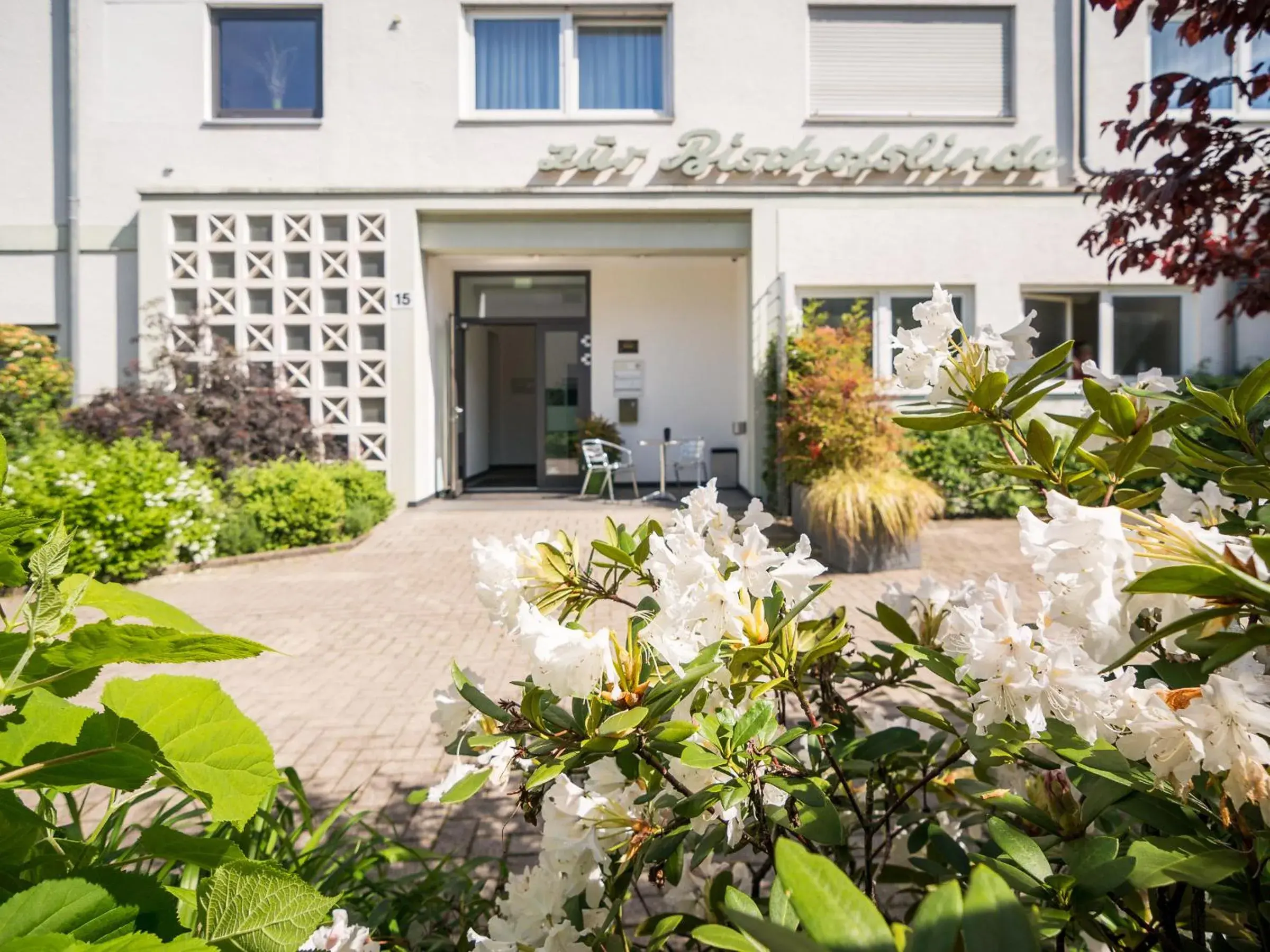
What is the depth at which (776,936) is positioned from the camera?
46cm

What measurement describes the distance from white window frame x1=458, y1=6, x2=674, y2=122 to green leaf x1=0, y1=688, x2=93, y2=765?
10753 millimetres

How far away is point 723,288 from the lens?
12.3 m

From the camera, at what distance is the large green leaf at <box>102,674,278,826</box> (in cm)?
67

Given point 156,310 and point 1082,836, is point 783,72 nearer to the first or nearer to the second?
point 156,310

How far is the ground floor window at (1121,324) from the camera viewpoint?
10484mm

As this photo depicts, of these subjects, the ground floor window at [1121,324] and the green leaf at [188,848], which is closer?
the green leaf at [188,848]

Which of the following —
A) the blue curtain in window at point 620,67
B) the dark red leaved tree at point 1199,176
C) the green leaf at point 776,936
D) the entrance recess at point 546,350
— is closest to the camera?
the green leaf at point 776,936

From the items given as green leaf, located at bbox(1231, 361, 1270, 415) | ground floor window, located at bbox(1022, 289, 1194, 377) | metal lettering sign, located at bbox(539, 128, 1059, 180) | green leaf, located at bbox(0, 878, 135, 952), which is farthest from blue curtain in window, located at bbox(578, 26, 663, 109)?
green leaf, located at bbox(0, 878, 135, 952)

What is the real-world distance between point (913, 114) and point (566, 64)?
460 centimetres

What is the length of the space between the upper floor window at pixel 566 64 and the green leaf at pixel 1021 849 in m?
10.8

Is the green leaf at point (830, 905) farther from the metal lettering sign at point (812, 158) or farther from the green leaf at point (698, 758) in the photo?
the metal lettering sign at point (812, 158)

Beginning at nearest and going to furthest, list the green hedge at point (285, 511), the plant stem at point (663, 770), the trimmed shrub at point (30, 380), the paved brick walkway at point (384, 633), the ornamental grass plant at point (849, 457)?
the plant stem at point (663, 770)
the paved brick walkway at point (384, 633)
the ornamental grass plant at point (849, 457)
the green hedge at point (285, 511)
the trimmed shrub at point (30, 380)

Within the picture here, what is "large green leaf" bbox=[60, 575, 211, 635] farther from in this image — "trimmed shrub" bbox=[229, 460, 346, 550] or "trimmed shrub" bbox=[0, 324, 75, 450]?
"trimmed shrub" bbox=[0, 324, 75, 450]

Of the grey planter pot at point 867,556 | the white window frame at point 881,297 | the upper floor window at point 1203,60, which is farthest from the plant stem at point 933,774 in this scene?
the upper floor window at point 1203,60
